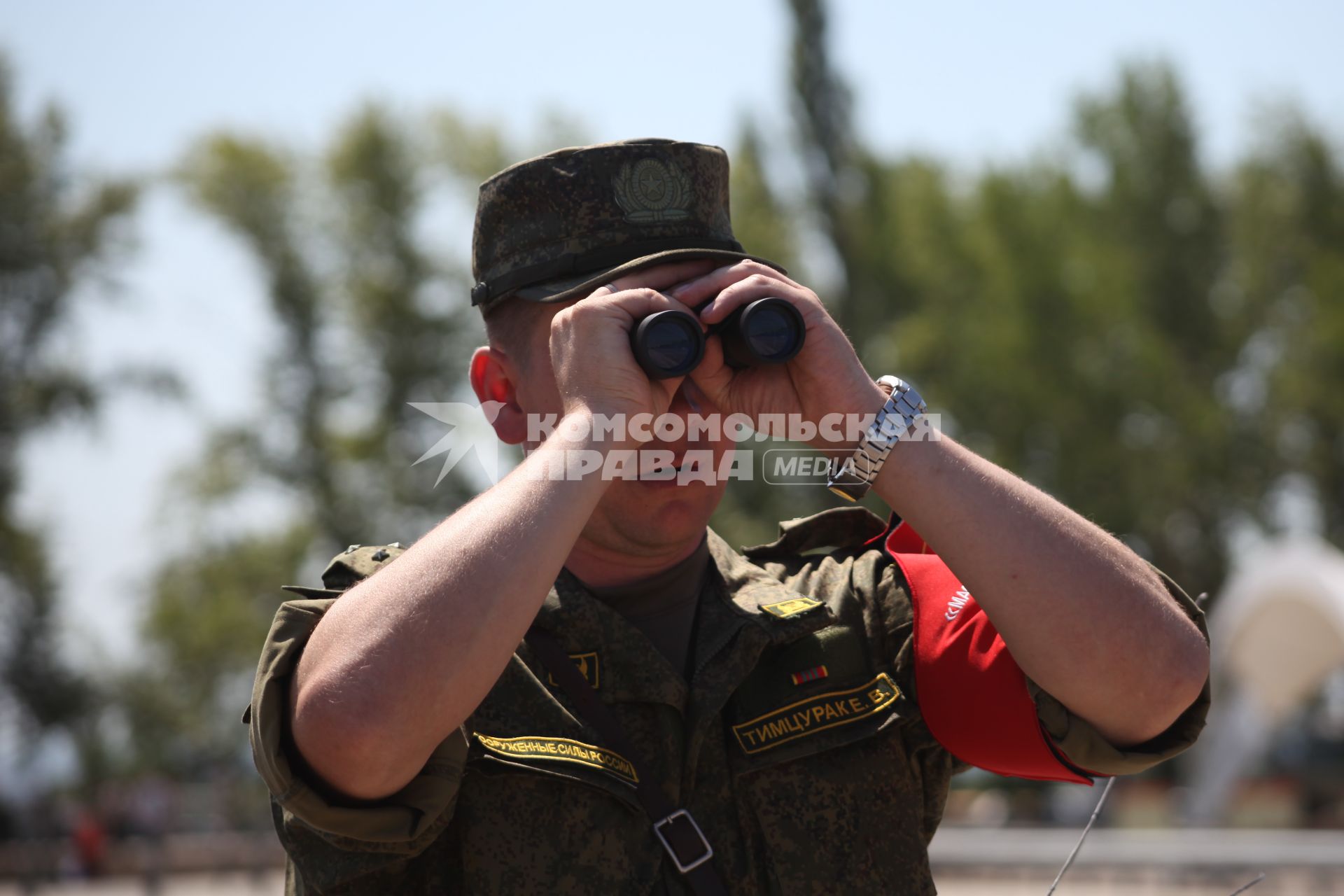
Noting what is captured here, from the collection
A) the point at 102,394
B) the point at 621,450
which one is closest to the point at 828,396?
the point at 621,450

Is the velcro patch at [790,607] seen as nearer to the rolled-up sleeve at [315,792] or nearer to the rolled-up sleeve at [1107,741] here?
the rolled-up sleeve at [1107,741]

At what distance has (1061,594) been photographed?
6.72 ft

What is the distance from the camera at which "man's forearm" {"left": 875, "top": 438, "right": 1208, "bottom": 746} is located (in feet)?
6.72

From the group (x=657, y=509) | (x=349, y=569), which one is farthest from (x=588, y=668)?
(x=349, y=569)

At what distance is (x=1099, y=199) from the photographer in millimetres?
29281

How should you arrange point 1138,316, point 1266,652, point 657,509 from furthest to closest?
point 1138,316 < point 1266,652 < point 657,509

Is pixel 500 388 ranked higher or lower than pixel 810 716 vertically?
higher

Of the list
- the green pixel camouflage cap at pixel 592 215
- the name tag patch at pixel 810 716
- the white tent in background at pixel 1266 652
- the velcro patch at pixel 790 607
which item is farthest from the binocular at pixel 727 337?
the white tent in background at pixel 1266 652

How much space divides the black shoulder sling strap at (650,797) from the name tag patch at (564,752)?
2 cm

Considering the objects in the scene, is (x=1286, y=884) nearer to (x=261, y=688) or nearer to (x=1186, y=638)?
(x=1186, y=638)

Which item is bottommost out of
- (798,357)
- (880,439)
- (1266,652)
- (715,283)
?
(1266,652)

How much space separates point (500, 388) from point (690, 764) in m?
0.82

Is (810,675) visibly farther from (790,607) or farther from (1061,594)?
(1061,594)

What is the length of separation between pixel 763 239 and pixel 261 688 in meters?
23.7
